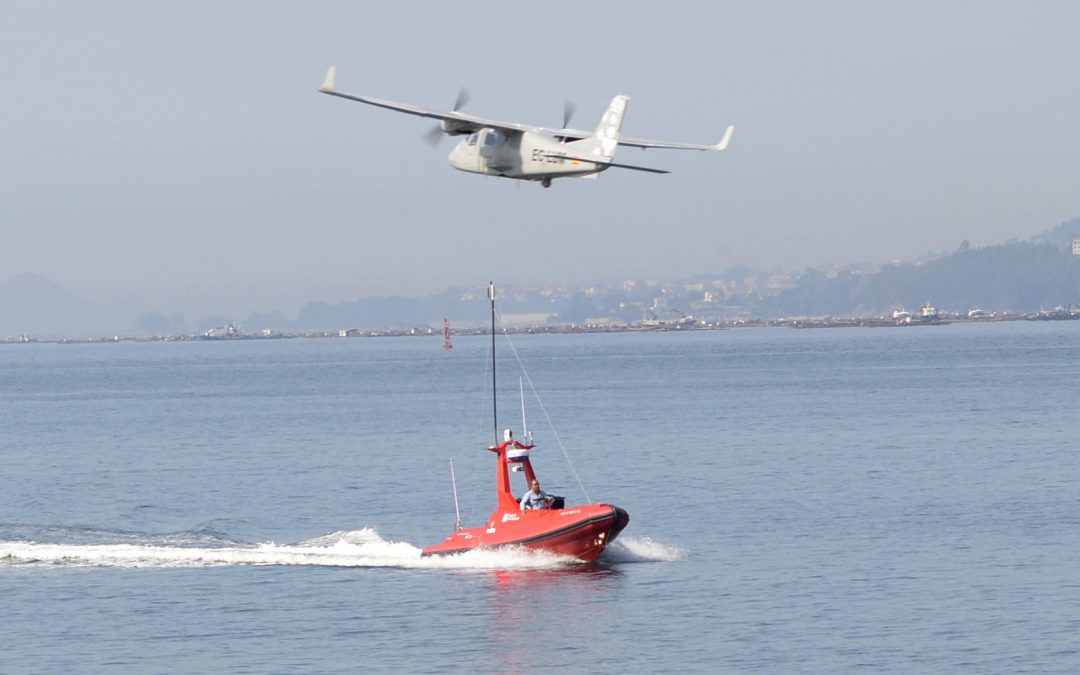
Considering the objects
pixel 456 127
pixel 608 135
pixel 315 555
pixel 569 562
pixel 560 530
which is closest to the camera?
pixel 560 530

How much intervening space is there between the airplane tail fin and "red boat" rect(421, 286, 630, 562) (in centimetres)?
1444

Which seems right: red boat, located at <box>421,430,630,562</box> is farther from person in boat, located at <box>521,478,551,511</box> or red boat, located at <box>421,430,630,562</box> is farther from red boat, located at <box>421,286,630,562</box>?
person in boat, located at <box>521,478,551,511</box>

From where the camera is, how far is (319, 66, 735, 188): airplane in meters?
56.8

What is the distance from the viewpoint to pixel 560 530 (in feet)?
145

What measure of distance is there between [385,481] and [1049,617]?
1471 inches

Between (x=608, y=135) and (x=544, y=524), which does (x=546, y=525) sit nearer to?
(x=544, y=524)

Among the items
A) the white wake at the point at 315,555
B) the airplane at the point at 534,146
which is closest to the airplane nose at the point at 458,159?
the airplane at the point at 534,146

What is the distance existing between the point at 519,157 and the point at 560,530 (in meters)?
18.7

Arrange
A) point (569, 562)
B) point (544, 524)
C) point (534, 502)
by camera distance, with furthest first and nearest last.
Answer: point (569, 562) < point (534, 502) < point (544, 524)

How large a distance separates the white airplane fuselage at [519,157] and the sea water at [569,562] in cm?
1212

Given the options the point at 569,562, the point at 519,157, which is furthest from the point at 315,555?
the point at 519,157

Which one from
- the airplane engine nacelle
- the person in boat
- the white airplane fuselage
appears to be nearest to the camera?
the person in boat

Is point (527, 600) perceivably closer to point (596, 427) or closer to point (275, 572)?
point (275, 572)

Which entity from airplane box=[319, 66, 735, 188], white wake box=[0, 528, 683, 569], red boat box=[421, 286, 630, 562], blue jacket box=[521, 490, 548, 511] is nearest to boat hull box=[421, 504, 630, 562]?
red boat box=[421, 286, 630, 562]
